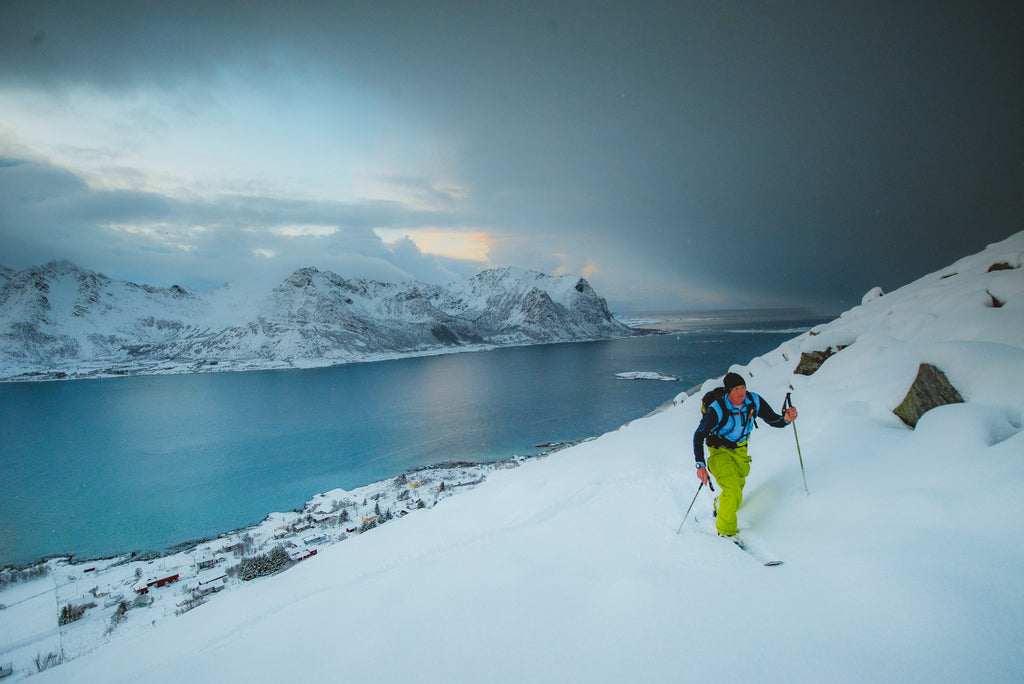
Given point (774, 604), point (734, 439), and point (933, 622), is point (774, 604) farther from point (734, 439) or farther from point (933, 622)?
point (734, 439)

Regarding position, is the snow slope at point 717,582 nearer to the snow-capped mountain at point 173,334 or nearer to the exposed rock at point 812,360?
the exposed rock at point 812,360

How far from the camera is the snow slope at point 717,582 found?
2781 mm

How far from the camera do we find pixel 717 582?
143 inches

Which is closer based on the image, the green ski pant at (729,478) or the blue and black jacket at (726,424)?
the green ski pant at (729,478)

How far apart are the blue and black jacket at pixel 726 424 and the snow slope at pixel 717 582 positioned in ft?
3.31

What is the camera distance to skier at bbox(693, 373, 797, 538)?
179 inches

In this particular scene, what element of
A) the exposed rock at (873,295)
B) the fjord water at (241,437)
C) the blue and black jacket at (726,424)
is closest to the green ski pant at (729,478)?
the blue and black jacket at (726,424)

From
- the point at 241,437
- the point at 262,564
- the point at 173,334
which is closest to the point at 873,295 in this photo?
the point at 262,564

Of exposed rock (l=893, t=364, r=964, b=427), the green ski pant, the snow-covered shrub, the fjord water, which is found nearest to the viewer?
the green ski pant

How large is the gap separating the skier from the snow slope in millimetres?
513

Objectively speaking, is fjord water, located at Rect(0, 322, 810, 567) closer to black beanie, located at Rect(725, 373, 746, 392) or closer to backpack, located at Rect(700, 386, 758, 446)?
backpack, located at Rect(700, 386, 758, 446)

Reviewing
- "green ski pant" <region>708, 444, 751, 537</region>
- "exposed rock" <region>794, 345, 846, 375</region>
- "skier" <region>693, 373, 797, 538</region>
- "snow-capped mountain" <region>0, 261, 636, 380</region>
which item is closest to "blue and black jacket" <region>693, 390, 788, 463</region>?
"skier" <region>693, 373, 797, 538</region>

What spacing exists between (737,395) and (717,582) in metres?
1.98

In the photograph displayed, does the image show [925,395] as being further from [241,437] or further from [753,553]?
[241,437]
